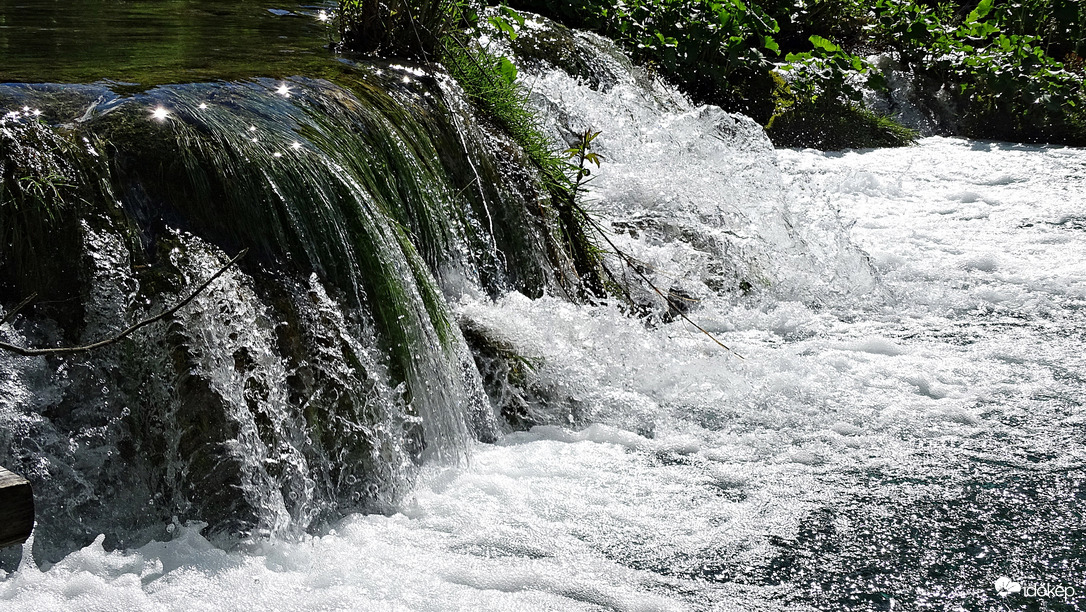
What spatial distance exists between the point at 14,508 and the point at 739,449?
95.1 inches

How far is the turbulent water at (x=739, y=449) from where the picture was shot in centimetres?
262

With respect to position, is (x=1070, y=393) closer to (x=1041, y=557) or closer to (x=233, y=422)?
(x=1041, y=557)

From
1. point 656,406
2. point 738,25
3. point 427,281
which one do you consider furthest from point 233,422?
point 738,25

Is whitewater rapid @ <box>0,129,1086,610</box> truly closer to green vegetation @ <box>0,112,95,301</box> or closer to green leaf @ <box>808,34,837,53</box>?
green vegetation @ <box>0,112,95,301</box>

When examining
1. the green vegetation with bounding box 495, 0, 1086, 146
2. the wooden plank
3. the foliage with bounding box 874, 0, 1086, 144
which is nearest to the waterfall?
the wooden plank

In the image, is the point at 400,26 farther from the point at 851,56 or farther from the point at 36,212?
the point at 851,56

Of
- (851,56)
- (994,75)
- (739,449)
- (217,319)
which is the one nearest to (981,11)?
(994,75)

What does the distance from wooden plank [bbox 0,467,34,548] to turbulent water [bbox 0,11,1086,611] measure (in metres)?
0.93

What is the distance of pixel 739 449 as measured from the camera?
135 inches

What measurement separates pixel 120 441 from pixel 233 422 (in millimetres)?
302

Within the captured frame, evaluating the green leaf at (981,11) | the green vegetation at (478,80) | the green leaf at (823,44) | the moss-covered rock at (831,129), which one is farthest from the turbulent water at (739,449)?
the green leaf at (981,11)

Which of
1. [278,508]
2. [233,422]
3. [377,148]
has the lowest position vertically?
[278,508]

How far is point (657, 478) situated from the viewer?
3.23 metres

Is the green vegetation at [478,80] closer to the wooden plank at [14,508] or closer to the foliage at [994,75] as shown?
the wooden plank at [14,508]
